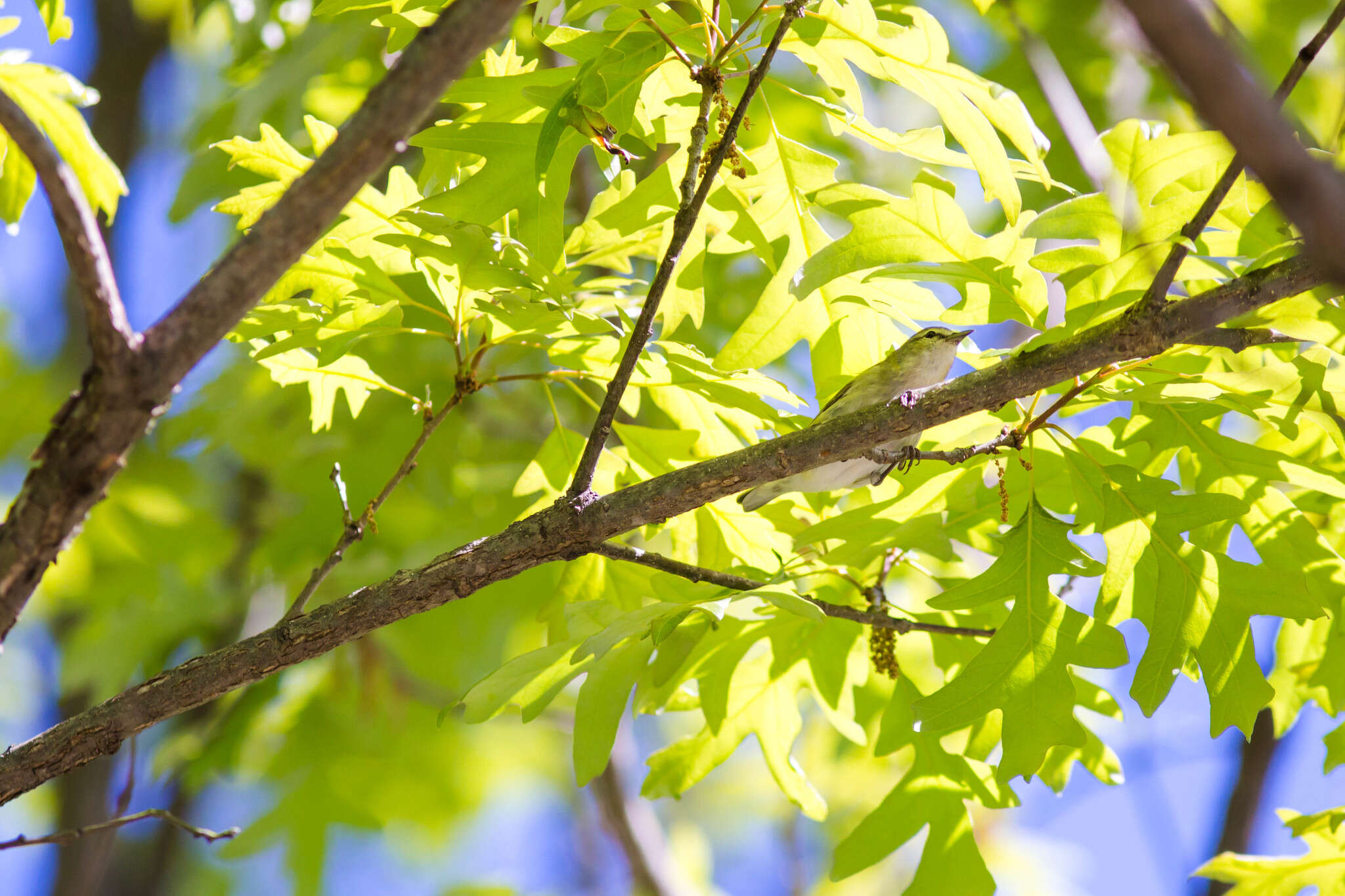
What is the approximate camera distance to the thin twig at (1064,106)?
179 cm

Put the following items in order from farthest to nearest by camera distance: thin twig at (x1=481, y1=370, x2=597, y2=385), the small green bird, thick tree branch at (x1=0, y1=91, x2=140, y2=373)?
1. the small green bird
2. thin twig at (x1=481, y1=370, x2=597, y2=385)
3. thick tree branch at (x1=0, y1=91, x2=140, y2=373)

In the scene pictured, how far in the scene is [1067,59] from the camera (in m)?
4.05

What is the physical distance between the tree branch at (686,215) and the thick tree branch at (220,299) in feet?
1.88

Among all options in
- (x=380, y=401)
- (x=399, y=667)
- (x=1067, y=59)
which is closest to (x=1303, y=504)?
(x=1067, y=59)

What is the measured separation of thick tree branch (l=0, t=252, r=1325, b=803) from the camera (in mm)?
1625

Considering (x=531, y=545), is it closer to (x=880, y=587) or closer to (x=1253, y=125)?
(x=880, y=587)

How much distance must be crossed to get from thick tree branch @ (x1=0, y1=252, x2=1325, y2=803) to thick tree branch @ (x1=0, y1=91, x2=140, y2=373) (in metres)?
0.75

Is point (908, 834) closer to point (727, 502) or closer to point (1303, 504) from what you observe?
point (727, 502)

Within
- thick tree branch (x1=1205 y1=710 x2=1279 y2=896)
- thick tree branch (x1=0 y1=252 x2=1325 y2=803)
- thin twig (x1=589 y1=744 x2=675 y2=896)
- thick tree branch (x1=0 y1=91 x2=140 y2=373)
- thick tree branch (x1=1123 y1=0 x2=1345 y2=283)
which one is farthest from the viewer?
thin twig (x1=589 y1=744 x2=675 y2=896)

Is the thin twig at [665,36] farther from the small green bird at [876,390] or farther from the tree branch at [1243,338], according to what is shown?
the tree branch at [1243,338]

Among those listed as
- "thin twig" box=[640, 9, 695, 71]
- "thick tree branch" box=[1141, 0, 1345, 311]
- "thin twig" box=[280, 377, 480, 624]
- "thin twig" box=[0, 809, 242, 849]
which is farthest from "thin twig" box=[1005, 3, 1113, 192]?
"thin twig" box=[0, 809, 242, 849]

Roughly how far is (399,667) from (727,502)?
270 centimetres

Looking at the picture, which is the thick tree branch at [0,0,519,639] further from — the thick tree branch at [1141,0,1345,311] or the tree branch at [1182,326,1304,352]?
the tree branch at [1182,326,1304,352]

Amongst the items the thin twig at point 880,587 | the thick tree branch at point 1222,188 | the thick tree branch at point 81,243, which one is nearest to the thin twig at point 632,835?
the thin twig at point 880,587
